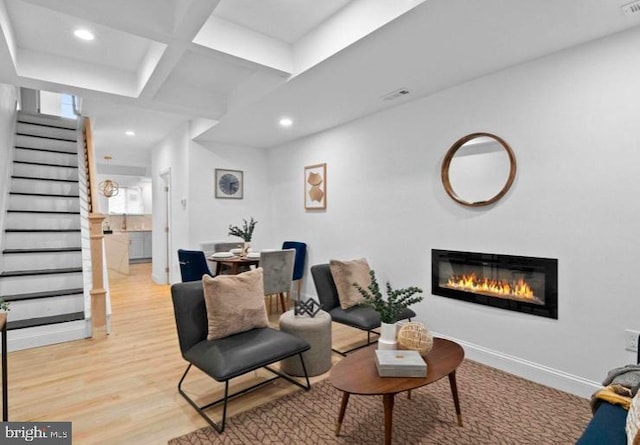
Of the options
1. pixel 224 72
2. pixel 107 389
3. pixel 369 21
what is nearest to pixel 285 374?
pixel 107 389

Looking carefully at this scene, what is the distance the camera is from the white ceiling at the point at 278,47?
2115 millimetres

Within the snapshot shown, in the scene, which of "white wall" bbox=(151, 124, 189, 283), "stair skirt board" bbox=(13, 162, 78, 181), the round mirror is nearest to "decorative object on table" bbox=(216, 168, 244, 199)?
"white wall" bbox=(151, 124, 189, 283)

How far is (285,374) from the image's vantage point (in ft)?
8.91

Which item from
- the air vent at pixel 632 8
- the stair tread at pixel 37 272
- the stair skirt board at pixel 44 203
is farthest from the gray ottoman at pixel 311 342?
the stair skirt board at pixel 44 203

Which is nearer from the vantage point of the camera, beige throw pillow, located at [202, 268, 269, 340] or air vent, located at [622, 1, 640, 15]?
air vent, located at [622, 1, 640, 15]

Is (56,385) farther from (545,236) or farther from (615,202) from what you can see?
(615,202)

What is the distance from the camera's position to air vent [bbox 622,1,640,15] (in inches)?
76.0

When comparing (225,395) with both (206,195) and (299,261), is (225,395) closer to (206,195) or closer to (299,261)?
(299,261)

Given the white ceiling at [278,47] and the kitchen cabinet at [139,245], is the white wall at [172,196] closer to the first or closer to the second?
the white ceiling at [278,47]

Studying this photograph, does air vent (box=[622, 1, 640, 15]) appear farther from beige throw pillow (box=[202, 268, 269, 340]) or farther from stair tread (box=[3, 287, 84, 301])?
stair tread (box=[3, 287, 84, 301])

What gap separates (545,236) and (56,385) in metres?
3.89

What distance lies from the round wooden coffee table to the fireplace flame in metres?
0.93

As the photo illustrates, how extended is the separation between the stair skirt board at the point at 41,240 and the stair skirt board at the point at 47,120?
2367mm

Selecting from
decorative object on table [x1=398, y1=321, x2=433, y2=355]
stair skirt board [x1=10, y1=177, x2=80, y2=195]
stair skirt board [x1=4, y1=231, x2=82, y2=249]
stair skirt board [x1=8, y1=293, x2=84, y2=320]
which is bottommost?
stair skirt board [x1=8, y1=293, x2=84, y2=320]
